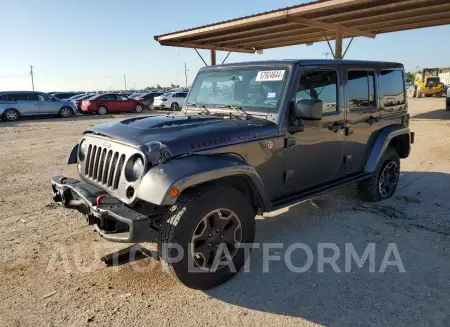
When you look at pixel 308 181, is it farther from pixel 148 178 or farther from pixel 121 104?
pixel 121 104

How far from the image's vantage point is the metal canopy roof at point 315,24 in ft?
36.7

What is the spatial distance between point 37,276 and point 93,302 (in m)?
0.76

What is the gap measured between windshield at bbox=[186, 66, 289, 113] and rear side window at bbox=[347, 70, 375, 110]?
1115 millimetres

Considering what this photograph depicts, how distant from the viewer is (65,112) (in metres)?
21.5

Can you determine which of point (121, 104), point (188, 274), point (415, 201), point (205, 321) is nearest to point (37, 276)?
point (188, 274)

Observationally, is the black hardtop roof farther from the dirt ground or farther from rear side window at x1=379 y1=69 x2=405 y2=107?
the dirt ground

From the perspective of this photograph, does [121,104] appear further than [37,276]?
Yes

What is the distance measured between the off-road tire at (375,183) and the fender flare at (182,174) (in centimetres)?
266

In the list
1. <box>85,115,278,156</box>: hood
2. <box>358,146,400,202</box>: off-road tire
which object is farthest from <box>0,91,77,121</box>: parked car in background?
<box>358,146,400,202</box>: off-road tire

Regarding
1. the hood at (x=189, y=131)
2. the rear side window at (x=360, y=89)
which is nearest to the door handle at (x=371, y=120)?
the rear side window at (x=360, y=89)

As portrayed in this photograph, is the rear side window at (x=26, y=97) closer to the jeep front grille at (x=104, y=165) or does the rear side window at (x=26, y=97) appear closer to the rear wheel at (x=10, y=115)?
the rear wheel at (x=10, y=115)

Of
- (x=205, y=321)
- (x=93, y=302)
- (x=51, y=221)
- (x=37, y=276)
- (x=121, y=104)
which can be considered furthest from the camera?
(x=121, y=104)

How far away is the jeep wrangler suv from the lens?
2.82 m

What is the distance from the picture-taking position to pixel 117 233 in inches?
111
